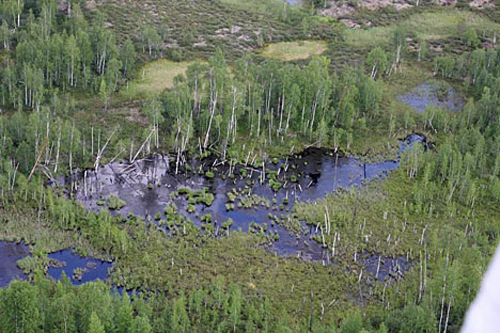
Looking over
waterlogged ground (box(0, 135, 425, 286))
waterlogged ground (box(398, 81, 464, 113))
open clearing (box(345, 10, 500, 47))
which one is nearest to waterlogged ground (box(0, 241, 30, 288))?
waterlogged ground (box(0, 135, 425, 286))

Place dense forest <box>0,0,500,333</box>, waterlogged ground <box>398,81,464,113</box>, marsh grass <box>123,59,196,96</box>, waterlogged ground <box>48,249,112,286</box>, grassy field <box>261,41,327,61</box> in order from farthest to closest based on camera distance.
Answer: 1. grassy field <box>261,41,327,61</box>
2. waterlogged ground <box>398,81,464,113</box>
3. marsh grass <box>123,59,196,96</box>
4. waterlogged ground <box>48,249,112,286</box>
5. dense forest <box>0,0,500,333</box>

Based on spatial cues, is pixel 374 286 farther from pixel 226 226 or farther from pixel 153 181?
pixel 153 181

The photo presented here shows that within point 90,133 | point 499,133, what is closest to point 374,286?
point 499,133

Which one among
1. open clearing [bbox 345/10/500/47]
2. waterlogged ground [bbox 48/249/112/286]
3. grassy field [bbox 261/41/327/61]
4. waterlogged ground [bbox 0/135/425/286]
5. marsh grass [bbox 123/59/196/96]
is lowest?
waterlogged ground [bbox 48/249/112/286]

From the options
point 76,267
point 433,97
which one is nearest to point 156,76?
point 433,97

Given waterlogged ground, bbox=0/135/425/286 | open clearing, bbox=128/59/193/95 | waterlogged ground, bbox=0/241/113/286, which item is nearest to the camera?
waterlogged ground, bbox=0/241/113/286

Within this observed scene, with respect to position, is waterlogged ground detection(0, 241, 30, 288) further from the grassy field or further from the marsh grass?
the grassy field

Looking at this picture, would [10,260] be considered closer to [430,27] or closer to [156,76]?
[156,76]
